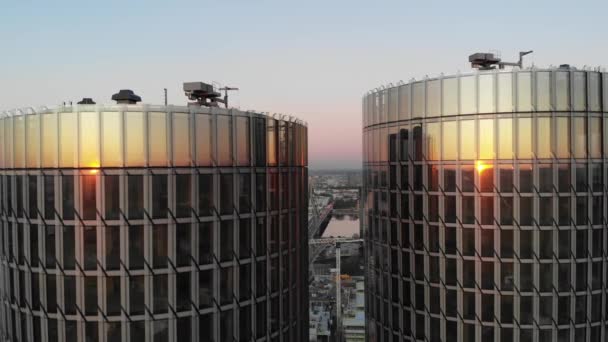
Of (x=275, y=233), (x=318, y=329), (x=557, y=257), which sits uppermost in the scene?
(x=275, y=233)

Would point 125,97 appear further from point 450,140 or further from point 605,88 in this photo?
point 605,88

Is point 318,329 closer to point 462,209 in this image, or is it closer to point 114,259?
point 462,209

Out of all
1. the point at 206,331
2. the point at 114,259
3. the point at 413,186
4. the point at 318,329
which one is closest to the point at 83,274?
the point at 114,259

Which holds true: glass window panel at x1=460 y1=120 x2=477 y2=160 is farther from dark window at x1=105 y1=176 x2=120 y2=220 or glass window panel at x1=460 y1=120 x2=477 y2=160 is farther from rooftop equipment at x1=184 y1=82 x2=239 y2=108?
dark window at x1=105 y1=176 x2=120 y2=220

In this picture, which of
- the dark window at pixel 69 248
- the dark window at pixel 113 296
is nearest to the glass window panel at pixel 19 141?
the dark window at pixel 69 248

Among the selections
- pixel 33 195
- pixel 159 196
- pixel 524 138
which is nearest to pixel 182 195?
pixel 159 196

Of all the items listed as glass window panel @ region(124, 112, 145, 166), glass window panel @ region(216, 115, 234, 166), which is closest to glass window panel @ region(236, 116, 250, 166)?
glass window panel @ region(216, 115, 234, 166)
